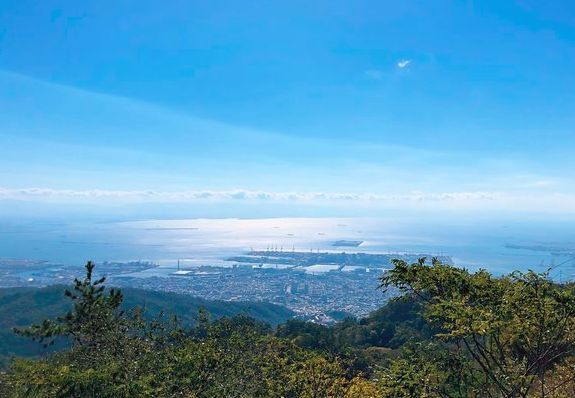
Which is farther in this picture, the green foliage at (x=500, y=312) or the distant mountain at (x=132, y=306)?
the distant mountain at (x=132, y=306)

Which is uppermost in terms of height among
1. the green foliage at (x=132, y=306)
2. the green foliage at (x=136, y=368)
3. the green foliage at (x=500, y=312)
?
the green foliage at (x=500, y=312)

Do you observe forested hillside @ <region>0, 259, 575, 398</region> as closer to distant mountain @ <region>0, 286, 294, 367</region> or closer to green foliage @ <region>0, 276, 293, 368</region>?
green foliage @ <region>0, 276, 293, 368</region>

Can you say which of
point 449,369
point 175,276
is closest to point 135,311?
point 449,369

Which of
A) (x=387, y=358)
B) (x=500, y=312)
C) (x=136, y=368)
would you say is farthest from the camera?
(x=136, y=368)

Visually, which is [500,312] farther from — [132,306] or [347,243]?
[347,243]

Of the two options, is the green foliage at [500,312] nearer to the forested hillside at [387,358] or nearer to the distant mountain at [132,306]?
the forested hillside at [387,358]

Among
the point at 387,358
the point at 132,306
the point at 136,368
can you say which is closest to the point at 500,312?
the point at 387,358

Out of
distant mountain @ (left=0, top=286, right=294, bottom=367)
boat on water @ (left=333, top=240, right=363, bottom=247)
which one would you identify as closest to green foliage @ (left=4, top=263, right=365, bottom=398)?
distant mountain @ (left=0, top=286, right=294, bottom=367)

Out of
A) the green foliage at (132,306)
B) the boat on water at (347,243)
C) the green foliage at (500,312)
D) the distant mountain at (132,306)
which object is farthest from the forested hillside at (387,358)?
the boat on water at (347,243)
